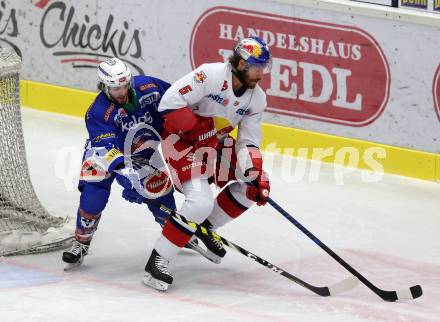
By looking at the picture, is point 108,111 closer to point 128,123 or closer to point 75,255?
point 128,123

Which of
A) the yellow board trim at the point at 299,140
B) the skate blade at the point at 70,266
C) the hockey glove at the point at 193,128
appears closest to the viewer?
the hockey glove at the point at 193,128

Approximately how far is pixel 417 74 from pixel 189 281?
7.88ft

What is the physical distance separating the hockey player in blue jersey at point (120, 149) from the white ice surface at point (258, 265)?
0.91 ft

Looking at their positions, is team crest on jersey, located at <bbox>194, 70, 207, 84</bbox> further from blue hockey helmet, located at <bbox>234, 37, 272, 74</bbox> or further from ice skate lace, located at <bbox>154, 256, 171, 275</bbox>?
ice skate lace, located at <bbox>154, 256, 171, 275</bbox>

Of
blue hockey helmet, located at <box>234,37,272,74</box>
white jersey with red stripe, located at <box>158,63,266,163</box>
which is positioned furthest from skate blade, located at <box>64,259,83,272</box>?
blue hockey helmet, located at <box>234,37,272,74</box>

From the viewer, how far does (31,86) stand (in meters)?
8.95

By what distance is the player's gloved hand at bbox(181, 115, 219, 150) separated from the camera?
5.74 metres

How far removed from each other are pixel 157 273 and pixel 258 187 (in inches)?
24.0

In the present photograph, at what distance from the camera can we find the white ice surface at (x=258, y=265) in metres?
5.33

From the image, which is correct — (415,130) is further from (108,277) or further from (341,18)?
(108,277)

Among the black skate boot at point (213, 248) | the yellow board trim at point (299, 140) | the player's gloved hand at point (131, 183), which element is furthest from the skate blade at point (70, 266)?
the yellow board trim at point (299, 140)

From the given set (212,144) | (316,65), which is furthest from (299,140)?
(212,144)

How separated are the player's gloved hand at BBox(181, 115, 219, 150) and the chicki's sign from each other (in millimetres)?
2101

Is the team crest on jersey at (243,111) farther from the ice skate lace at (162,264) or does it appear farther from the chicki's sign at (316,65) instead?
the chicki's sign at (316,65)
